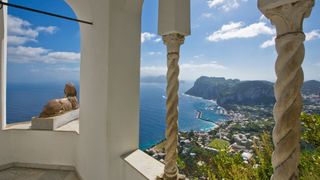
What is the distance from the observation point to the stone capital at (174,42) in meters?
1.81

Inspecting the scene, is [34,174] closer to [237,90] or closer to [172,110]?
[172,110]

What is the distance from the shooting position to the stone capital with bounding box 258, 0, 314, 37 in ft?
2.52

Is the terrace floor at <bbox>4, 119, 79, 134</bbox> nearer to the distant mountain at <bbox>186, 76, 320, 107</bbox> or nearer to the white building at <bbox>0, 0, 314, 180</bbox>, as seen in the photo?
the white building at <bbox>0, 0, 314, 180</bbox>

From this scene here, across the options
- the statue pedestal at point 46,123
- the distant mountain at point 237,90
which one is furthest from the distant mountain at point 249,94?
the statue pedestal at point 46,123

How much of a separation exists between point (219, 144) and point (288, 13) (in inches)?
63.5

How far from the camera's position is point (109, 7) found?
2457 millimetres

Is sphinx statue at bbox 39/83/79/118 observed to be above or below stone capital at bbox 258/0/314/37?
below

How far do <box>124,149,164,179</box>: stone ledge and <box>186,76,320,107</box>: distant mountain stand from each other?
1196 mm

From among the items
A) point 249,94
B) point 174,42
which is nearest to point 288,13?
point 174,42

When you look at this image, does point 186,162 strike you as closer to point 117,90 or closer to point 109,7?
point 117,90

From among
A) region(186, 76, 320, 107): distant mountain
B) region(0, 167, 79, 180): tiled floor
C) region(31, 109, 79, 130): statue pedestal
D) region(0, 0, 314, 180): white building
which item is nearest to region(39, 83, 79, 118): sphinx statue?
region(31, 109, 79, 130): statue pedestal

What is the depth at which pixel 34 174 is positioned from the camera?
3.73 meters

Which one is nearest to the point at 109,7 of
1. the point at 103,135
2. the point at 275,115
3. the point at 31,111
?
the point at 103,135

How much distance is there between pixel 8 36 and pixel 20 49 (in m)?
3.47
